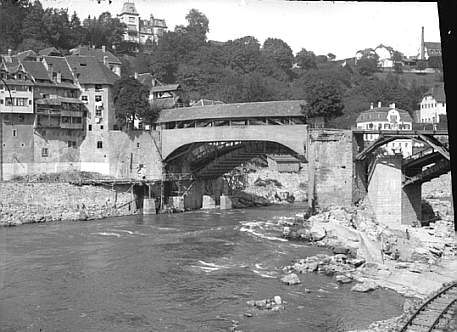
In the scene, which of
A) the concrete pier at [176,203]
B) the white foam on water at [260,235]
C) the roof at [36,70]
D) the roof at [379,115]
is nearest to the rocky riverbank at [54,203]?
the concrete pier at [176,203]

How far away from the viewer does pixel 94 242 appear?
878 inches

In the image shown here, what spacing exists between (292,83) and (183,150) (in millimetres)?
28902

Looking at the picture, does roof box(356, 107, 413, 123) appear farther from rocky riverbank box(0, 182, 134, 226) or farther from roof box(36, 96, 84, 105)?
roof box(36, 96, 84, 105)

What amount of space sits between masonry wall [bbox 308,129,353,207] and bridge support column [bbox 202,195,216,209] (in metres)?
9.33

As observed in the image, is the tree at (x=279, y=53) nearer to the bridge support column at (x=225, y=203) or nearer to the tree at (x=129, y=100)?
the bridge support column at (x=225, y=203)

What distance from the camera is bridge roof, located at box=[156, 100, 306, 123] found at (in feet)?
96.9

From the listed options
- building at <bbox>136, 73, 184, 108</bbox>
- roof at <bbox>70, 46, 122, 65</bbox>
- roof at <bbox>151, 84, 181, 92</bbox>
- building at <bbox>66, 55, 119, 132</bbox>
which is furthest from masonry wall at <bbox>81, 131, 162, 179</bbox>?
roof at <bbox>70, 46, 122, 65</bbox>

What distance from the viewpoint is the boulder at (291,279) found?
51.8 feet

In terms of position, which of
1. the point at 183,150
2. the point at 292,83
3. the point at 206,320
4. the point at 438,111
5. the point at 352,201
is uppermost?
the point at 292,83

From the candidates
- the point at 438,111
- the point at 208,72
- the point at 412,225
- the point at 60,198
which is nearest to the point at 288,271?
the point at 412,225

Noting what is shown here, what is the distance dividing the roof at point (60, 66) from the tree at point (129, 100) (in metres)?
2.49

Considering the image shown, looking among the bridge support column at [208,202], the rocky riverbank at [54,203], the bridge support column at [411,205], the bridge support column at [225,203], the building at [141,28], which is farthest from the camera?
the building at [141,28]

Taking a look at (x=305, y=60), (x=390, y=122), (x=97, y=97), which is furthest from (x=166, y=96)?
(x=305, y=60)

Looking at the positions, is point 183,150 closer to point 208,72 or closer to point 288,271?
point 288,271
